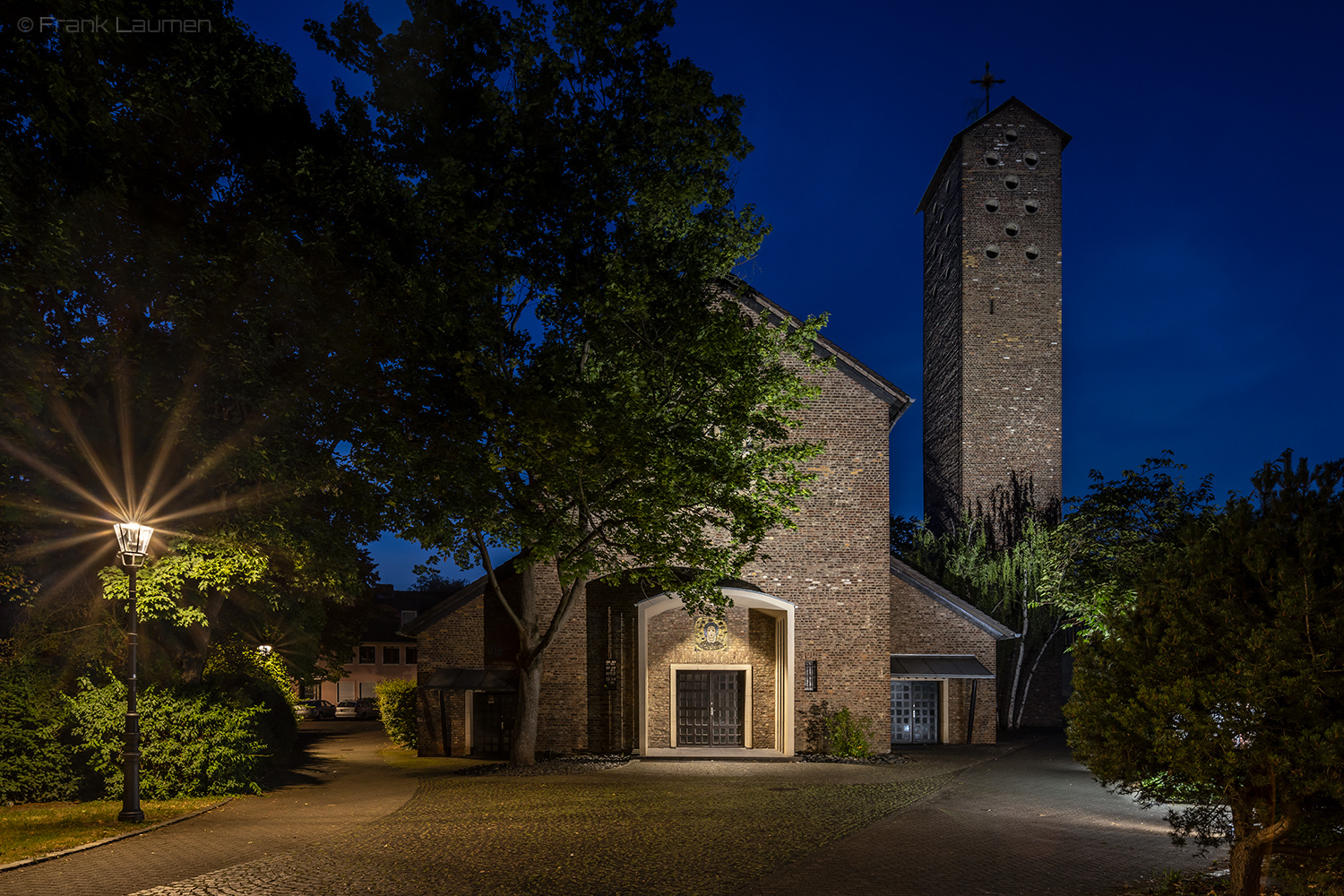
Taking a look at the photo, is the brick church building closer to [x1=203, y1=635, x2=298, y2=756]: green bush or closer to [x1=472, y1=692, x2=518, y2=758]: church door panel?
[x1=472, y1=692, x2=518, y2=758]: church door panel

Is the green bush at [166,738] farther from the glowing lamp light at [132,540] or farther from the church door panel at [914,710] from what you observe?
the church door panel at [914,710]

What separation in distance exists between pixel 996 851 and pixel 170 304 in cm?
1356

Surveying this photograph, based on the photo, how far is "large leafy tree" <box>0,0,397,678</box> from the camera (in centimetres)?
1036

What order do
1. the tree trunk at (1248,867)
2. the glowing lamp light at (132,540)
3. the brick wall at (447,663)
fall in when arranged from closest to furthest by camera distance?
1. the tree trunk at (1248,867)
2. the glowing lamp light at (132,540)
3. the brick wall at (447,663)

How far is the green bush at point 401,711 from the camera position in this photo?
2395 cm

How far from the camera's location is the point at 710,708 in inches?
816

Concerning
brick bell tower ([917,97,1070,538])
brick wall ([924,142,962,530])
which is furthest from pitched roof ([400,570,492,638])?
brick wall ([924,142,962,530])

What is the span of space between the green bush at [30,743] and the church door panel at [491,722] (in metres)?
10.2

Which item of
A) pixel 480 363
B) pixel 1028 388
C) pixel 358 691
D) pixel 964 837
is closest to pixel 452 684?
pixel 480 363

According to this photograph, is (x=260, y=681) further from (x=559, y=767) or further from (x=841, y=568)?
(x=841, y=568)

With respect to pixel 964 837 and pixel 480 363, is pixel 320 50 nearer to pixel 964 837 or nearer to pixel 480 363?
pixel 480 363

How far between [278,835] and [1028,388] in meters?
29.4

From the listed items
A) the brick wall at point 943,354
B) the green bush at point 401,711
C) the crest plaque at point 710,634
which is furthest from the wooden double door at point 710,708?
the brick wall at point 943,354

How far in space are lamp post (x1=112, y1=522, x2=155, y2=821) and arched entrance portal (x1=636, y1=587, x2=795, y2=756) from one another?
1121cm
